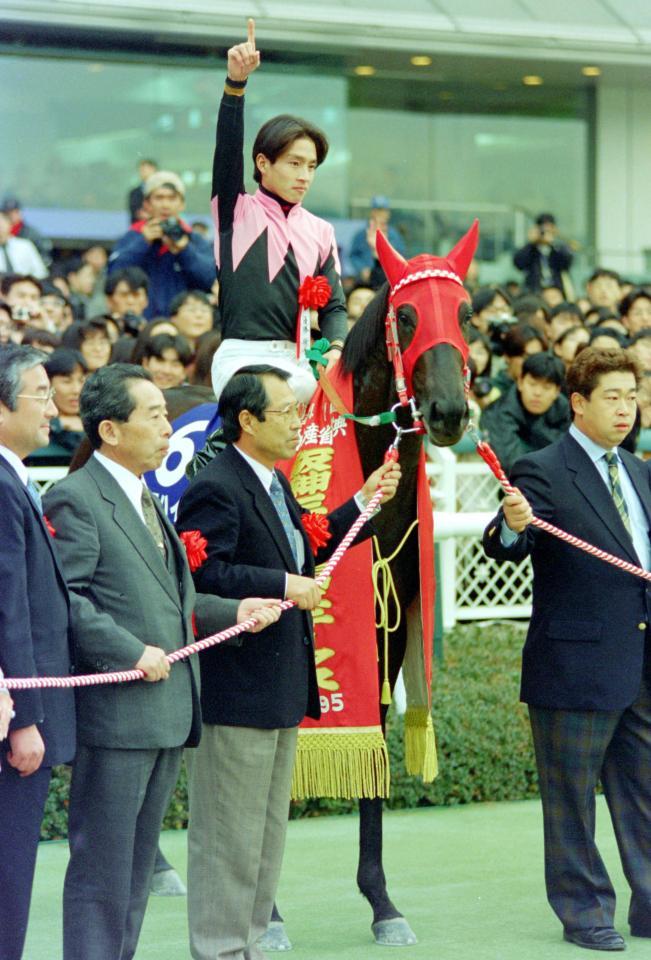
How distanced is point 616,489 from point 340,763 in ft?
4.55

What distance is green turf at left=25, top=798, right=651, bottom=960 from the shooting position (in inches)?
221

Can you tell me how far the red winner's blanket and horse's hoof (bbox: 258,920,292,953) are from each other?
46 centimetres

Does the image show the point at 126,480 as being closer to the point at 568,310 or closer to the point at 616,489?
the point at 616,489

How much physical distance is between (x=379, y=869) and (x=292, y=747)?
96 cm

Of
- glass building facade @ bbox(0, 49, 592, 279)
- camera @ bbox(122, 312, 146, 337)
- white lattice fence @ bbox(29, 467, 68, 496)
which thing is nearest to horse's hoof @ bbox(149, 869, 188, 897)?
white lattice fence @ bbox(29, 467, 68, 496)

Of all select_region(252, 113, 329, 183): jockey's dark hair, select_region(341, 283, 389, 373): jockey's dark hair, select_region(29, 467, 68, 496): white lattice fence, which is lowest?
select_region(29, 467, 68, 496): white lattice fence

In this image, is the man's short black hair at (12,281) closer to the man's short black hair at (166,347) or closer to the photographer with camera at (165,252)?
the photographer with camera at (165,252)

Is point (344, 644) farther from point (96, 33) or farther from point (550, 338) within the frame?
point (96, 33)

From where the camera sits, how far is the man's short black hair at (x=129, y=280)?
11.3 m

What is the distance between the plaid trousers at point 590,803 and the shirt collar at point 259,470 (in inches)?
53.3

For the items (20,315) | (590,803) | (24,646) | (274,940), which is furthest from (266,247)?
(20,315)

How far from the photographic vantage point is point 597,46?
17.9 meters

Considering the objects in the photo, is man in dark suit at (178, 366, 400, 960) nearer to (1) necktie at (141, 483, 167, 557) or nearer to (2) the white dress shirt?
(1) necktie at (141, 483, 167, 557)

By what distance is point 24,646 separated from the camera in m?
4.29
